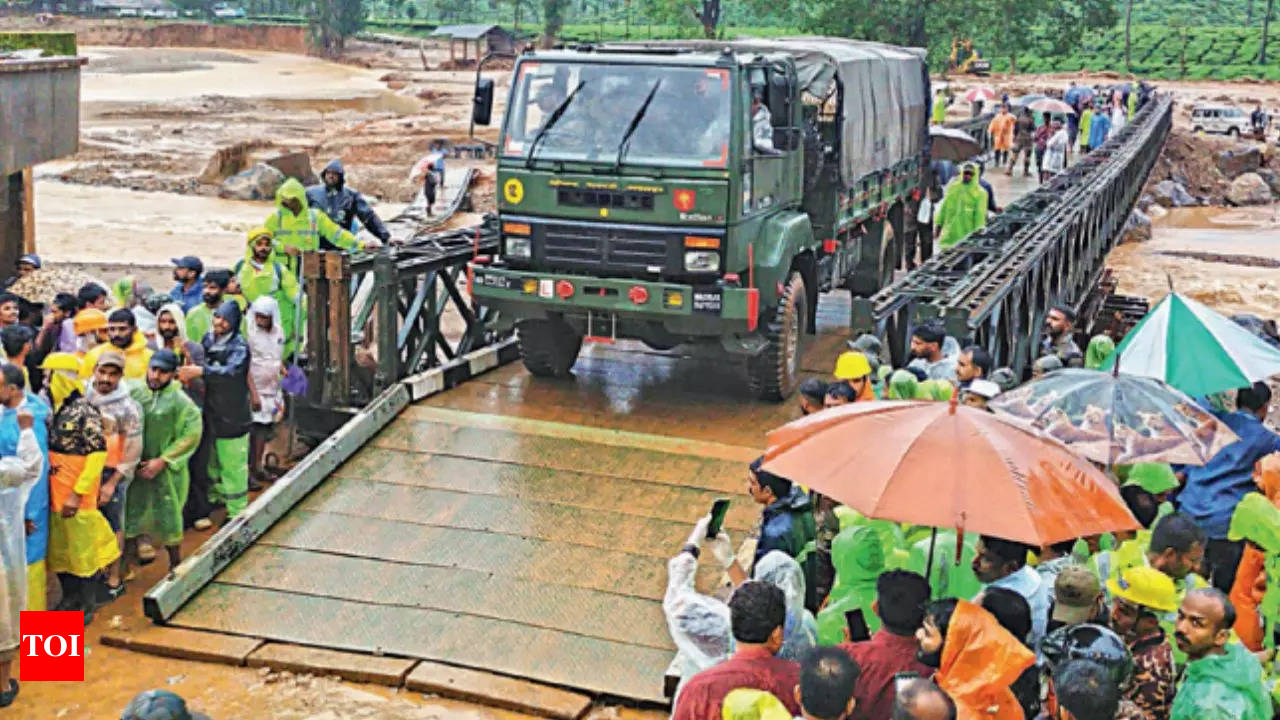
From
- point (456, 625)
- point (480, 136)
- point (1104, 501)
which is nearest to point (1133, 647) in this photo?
point (1104, 501)

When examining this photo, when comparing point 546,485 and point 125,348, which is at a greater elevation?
point 125,348

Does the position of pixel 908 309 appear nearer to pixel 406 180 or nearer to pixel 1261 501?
pixel 1261 501

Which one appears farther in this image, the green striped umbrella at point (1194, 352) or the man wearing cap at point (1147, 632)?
the green striped umbrella at point (1194, 352)

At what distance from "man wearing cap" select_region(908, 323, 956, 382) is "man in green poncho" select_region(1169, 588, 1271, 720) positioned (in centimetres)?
328

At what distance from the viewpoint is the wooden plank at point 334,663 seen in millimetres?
6270

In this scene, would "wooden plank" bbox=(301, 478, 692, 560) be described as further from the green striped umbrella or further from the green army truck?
the green striped umbrella

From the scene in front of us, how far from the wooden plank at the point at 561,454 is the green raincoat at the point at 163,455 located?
1.42 m

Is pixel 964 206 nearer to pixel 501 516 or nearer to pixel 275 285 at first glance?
pixel 275 285

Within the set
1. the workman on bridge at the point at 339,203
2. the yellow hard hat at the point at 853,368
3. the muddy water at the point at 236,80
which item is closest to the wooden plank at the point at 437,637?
the yellow hard hat at the point at 853,368

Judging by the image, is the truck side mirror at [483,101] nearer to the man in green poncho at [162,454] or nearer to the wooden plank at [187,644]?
the man in green poncho at [162,454]

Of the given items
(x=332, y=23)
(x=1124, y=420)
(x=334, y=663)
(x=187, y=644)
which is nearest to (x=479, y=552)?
(x=334, y=663)

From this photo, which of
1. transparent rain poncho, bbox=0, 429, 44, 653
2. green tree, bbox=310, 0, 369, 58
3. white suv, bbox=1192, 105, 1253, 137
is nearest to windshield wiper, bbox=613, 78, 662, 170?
transparent rain poncho, bbox=0, 429, 44, 653

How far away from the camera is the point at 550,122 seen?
934 centimetres

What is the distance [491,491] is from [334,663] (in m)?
1.83
